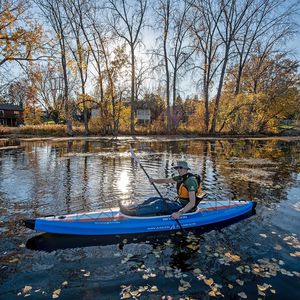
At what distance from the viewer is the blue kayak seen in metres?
5.34

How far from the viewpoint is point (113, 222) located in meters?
5.56

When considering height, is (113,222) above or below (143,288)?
above

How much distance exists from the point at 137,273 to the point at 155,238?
1.31 metres

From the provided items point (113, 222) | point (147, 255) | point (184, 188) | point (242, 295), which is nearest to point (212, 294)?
point (242, 295)

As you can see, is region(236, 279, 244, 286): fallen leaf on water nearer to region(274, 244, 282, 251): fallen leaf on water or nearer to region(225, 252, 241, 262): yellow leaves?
region(225, 252, 241, 262): yellow leaves

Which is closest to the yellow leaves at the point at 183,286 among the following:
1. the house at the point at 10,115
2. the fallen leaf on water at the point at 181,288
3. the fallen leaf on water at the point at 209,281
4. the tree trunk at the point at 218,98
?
the fallen leaf on water at the point at 181,288

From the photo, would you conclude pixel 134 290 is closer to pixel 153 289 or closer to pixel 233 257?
pixel 153 289

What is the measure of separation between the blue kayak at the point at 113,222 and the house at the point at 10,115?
6330 centimetres

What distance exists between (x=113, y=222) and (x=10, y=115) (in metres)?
65.5

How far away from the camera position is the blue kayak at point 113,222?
5344 mm

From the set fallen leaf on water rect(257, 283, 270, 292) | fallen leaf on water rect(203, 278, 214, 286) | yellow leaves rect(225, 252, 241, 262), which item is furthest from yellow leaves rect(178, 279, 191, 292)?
yellow leaves rect(225, 252, 241, 262)

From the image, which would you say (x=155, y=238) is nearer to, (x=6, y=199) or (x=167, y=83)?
(x=6, y=199)

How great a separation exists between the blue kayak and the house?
208 ft

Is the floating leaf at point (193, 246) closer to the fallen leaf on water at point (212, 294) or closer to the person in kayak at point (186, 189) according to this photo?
the person in kayak at point (186, 189)
